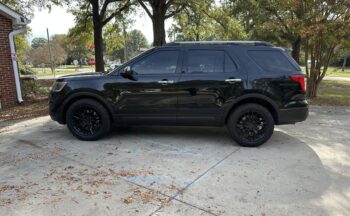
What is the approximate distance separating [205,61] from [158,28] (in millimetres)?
9007

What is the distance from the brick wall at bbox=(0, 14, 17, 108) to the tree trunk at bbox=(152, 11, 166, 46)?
20.2 feet

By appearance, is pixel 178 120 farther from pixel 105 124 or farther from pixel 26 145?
pixel 26 145

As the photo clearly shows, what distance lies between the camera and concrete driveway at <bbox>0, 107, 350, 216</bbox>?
3336 millimetres

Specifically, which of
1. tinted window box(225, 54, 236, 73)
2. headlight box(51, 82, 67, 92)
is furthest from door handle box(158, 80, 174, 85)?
headlight box(51, 82, 67, 92)

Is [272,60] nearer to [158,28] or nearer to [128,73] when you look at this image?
[128,73]

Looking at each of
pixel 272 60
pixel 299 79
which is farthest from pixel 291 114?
pixel 272 60

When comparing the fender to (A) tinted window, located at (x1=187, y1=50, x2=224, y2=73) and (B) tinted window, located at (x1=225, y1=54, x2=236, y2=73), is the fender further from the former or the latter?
(A) tinted window, located at (x1=187, y1=50, x2=224, y2=73)

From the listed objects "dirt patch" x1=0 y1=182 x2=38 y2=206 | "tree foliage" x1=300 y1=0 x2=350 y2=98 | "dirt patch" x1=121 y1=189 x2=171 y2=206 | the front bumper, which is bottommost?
"dirt patch" x1=121 y1=189 x2=171 y2=206

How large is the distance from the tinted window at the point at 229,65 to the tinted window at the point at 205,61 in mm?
72

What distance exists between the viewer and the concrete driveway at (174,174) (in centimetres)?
334

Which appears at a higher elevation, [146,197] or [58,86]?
[58,86]

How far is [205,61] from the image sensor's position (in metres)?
5.35

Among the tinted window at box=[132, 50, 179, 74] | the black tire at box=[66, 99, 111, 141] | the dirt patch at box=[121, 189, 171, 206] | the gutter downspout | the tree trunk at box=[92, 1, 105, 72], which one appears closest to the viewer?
the dirt patch at box=[121, 189, 171, 206]

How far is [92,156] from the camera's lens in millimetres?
4918
